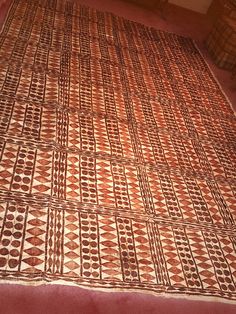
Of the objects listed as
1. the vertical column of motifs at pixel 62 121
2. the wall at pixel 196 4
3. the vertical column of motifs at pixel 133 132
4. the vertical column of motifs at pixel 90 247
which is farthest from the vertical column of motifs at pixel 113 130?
the wall at pixel 196 4

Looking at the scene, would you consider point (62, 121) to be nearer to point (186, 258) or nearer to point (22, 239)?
point (22, 239)

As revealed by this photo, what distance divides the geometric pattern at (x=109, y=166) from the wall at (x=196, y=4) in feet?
9.03

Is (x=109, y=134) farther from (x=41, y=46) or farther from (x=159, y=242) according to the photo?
(x=41, y=46)

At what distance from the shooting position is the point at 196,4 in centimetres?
673

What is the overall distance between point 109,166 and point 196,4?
208 inches

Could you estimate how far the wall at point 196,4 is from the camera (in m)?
6.66

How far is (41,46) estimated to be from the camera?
3875 mm

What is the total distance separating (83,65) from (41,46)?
53cm

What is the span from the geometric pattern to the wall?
2.75 m

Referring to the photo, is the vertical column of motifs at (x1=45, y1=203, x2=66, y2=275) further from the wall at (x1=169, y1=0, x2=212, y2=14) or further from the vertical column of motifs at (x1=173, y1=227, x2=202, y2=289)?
the wall at (x1=169, y1=0, x2=212, y2=14)

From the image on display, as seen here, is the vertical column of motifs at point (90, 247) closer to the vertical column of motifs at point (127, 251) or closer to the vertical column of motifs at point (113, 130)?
the vertical column of motifs at point (127, 251)

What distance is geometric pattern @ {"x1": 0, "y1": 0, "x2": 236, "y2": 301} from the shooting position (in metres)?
2.10


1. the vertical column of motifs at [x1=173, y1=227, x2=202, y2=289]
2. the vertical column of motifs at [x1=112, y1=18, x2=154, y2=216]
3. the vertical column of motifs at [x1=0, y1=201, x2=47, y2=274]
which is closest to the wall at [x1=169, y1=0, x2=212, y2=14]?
the vertical column of motifs at [x1=112, y1=18, x2=154, y2=216]

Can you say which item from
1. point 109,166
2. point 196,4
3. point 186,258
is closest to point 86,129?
point 109,166
